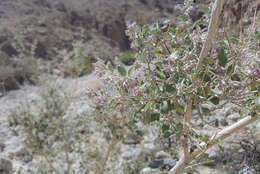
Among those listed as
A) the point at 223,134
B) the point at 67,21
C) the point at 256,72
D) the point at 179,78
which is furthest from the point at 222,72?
the point at 67,21

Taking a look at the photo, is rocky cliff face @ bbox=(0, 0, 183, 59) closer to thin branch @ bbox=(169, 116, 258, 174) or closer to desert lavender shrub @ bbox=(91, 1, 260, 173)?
thin branch @ bbox=(169, 116, 258, 174)

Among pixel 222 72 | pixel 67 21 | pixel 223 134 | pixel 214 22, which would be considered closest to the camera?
pixel 214 22

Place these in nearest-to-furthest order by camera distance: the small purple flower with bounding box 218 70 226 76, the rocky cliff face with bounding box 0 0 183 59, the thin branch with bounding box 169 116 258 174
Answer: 1. the small purple flower with bounding box 218 70 226 76
2. the thin branch with bounding box 169 116 258 174
3. the rocky cliff face with bounding box 0 0 183 59

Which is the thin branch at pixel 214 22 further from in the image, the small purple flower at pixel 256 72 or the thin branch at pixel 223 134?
the thin branch at pixel 223 134

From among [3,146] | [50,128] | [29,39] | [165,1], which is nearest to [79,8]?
[29,39]

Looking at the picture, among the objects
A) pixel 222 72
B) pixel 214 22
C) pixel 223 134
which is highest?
pixel 214 22

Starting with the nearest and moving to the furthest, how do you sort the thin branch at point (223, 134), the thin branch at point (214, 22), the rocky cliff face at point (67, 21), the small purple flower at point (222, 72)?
1. the thin branch at point (214, 22)
2. the small purple flower at point (222, 72)
3. the thin branch at point (223, 134)
4. the rocky cliff face at point (67, 21)

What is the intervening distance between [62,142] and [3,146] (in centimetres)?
253

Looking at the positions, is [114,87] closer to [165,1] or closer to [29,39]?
[29,39]

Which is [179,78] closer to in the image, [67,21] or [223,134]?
[223,134]

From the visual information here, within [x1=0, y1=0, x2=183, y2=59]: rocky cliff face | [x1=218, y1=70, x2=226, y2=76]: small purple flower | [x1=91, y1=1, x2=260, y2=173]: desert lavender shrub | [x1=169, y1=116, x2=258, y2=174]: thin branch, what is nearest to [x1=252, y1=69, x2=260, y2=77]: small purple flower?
[x1=91, y1=1, x2=260, y2=173]: desert lavender shrub

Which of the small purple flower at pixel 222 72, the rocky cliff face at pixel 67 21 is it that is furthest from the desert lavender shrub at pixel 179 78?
the rocky cliff face at pixel 67 21

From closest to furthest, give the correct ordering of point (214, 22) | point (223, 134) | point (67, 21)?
1. point (214, 22)
2. point (223, 134)
3. point (67, 21)

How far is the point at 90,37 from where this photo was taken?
930 inches
